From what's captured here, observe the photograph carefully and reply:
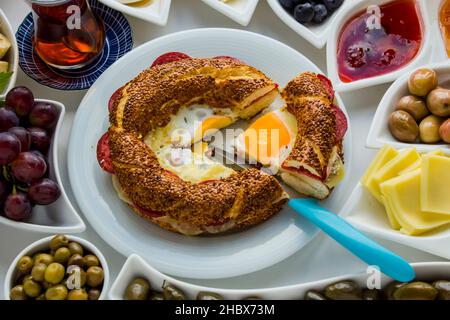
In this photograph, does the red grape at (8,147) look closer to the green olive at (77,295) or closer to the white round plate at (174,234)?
the white round plate at (174,234)

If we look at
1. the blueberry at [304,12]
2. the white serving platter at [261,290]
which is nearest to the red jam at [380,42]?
the blueberry at [304,12]

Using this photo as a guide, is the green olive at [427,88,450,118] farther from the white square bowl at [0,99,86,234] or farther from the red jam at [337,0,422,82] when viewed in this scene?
the white square bowl at [0,99,86,234]

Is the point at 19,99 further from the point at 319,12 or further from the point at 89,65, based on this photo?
the point at 319,12

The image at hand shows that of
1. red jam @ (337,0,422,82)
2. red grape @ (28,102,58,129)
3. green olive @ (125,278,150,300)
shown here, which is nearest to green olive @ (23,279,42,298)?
green olive @ (125,278,150,300)

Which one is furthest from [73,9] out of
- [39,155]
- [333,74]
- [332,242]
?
[332,242]

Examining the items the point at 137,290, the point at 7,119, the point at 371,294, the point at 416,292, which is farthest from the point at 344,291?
the point at 7,119
